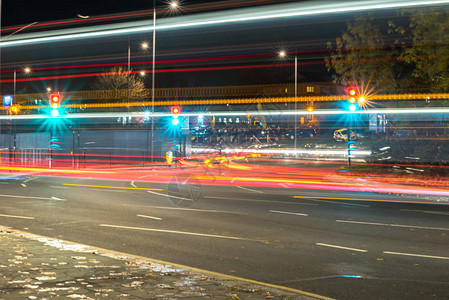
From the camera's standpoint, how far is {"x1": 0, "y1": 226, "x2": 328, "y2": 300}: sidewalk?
19.8 feet

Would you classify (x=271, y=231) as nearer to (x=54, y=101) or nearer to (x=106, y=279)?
(x=106, y=279)

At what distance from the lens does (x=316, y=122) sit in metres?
53.7

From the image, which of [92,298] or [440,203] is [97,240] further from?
[440,203]

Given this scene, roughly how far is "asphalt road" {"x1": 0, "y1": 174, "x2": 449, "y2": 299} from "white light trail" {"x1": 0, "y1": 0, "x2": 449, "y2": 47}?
269 inches

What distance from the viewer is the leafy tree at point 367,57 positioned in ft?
105

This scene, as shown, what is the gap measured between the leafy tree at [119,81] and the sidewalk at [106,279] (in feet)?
156

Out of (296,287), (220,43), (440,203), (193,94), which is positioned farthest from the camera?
(193,94)

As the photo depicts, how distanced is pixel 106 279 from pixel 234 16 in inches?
698

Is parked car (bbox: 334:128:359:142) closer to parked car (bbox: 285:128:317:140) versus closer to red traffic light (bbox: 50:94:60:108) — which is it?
parked car (bbox: 285:128:317:140)

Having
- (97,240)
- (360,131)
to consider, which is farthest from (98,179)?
(360,131)

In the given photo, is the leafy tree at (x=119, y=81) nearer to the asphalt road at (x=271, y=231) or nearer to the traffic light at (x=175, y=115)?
the traffic light at (x=175, y=115)

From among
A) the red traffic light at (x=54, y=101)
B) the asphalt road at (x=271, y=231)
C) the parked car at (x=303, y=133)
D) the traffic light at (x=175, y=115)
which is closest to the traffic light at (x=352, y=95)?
the asphalt road at (x=271, y=231)

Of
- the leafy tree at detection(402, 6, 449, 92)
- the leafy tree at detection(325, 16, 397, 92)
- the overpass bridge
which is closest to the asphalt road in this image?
the leafy tree at detection(402, 6, 449, 92)

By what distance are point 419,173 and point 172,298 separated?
78.7 feet
